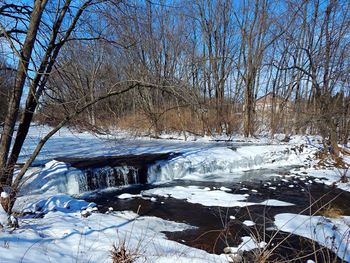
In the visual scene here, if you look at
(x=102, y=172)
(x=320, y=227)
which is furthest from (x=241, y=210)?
(x=102, y=172)

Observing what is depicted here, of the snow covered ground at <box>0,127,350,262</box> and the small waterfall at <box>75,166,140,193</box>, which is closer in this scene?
the snow covered ground at <box>0,127,350,262</box>

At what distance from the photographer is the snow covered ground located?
3609mm

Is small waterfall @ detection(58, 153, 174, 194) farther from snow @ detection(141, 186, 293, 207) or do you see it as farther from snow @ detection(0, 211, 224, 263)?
snow @ detection(0, 211, 224, 263)

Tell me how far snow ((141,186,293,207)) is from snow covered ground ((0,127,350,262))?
0.02m

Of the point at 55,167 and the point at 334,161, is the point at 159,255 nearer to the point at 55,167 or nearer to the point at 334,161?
the point at 55,167

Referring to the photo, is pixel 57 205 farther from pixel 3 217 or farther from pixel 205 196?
pixel 205 196

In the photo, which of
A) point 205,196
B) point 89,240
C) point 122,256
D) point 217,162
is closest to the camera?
point 122,256

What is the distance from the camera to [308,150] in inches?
527

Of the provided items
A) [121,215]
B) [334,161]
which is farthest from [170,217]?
[334,161]

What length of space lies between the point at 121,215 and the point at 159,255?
2566 millimetres

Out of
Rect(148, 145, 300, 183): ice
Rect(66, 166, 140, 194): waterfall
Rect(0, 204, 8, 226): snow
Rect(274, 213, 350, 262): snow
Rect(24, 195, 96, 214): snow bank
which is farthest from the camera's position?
Rect(148, 145, 300, 183): ice

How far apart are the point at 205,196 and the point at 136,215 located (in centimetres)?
221

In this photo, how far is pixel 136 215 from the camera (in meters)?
6.17

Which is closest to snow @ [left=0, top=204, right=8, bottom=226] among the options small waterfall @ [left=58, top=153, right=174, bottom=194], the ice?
small waterfall @ [left=58, top=153, right=174, bottom=194]
